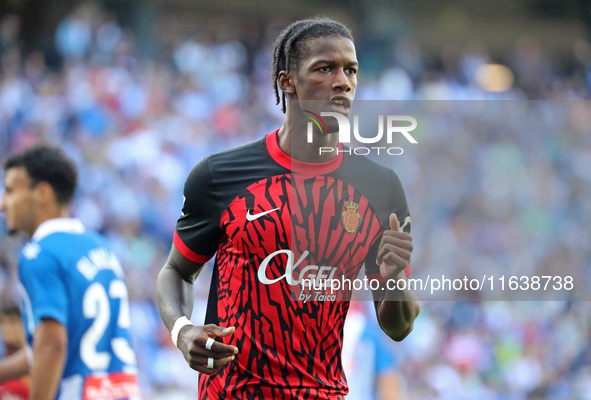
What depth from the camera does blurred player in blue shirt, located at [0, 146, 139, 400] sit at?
4.18 meters

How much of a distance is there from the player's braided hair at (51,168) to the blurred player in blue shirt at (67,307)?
0.06m

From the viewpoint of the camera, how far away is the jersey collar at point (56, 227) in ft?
15.1

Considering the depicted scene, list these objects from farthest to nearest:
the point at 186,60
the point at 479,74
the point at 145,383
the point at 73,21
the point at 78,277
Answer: the point at 479,74 < the point at 186,60 < the point at 73,21 < the point at 145,383 < the point at 78,277

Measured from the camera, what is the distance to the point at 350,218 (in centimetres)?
308

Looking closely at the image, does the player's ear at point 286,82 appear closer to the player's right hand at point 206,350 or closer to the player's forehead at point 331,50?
the player's forehead at point 331,50

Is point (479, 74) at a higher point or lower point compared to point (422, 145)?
higher

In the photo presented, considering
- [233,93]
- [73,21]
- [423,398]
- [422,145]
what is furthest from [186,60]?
[423,398]

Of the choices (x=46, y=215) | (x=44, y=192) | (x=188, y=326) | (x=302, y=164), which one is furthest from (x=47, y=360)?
(x=302, y=164)

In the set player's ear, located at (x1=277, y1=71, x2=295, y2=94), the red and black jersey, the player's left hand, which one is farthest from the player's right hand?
player's ear, located at (x1=277, y1=71, x2=295, y2=94)

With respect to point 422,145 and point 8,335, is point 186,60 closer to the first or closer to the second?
point 422,145

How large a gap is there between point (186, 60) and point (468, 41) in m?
7.07

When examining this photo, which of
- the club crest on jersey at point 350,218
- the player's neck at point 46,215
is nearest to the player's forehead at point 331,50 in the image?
the club crest on jersey at point 350,218

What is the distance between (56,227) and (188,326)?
6.87 feet

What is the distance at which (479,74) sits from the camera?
15.4 meters
